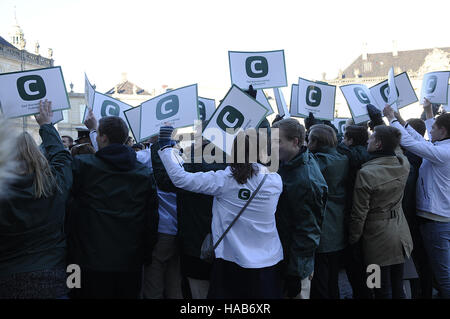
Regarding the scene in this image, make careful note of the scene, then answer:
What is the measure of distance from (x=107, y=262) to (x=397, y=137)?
107 inches

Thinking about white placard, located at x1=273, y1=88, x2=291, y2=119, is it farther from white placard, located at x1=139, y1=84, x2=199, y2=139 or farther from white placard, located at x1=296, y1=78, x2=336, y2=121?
white placard, located at x1=139, y1=84, x2=199, y2=139

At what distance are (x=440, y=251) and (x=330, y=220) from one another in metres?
1.25

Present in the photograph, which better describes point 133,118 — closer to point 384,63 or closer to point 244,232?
point 244,232

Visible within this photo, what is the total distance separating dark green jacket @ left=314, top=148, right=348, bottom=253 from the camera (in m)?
3.58

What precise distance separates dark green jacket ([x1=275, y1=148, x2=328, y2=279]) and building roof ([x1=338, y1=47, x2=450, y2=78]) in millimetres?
58506

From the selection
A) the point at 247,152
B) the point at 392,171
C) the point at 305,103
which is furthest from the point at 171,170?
the point at 305,103

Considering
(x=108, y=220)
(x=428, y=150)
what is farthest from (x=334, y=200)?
(x=108, y=220)

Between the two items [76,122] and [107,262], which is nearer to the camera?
[107,262]

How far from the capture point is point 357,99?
5.64 metres

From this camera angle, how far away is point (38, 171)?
8.43 ft

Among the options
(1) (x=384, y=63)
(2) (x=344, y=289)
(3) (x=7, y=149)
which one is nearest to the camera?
(3) (x=7, y=149)

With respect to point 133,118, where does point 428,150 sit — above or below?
below

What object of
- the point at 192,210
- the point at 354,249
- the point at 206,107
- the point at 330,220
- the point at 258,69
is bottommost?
the point at 354,249

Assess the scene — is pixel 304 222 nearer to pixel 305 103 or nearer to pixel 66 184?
pixel 66 184
